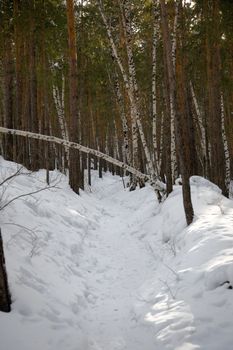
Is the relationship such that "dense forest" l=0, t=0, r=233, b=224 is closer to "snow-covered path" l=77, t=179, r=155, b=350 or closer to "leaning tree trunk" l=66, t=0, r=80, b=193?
"leaning tree trunk" l=66, t=0, r=80, b=193

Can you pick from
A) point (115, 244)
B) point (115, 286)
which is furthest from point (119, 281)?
point (115, 244)

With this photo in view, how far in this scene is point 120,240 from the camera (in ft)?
27.6

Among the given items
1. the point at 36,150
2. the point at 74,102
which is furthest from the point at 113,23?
the point at 36,150

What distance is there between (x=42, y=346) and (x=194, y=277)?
2.19 meters

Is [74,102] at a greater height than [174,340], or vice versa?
[74,102]

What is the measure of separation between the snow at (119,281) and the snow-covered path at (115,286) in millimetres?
16

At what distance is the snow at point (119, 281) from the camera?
371 cm

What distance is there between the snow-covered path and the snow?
2 cm

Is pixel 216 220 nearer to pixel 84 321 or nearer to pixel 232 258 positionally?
pixel 232 258

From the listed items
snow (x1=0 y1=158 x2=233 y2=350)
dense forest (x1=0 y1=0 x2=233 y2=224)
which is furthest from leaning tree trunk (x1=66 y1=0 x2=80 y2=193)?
snow (x1=0 y1=158 x2=233 y2=350)

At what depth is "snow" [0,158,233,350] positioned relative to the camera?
3711mm

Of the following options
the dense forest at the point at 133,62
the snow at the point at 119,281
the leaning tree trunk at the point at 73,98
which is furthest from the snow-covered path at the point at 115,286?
the leaning tree trunk at the point at 73,98

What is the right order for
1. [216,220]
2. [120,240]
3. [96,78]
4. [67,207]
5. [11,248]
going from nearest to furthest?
[11,248], [216,220], [120,240], [67,207], [96,78]

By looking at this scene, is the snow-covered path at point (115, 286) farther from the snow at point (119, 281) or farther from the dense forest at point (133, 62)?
the dense forest at point (133, 62)
